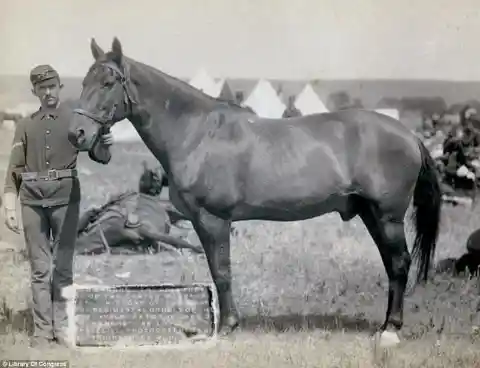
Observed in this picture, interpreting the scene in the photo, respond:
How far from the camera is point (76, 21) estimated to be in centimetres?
137

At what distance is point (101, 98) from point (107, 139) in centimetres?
10

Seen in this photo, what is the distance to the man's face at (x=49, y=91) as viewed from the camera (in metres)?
1.35

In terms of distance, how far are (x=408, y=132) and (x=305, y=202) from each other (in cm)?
29

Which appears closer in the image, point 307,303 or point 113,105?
point 113,105

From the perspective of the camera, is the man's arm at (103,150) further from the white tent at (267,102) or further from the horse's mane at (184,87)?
the white tent at (267,102)

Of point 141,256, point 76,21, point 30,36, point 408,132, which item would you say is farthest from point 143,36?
point 408,132

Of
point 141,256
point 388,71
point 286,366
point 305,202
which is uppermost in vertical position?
point 388,71

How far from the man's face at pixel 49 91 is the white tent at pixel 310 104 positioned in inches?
21.8

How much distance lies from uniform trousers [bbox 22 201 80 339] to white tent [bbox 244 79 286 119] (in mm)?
473

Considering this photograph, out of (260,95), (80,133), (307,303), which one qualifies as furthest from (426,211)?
(80,133)

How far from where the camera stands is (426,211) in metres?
1.38

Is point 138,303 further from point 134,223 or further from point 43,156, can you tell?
point 43,156

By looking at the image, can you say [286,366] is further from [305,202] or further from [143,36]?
[143,36]

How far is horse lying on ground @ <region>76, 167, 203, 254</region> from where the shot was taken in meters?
1.36
